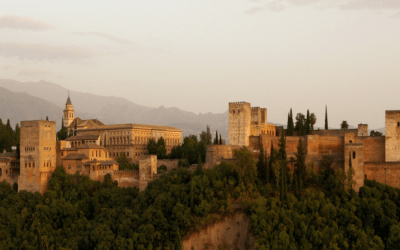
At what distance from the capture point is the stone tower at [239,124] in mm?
55625

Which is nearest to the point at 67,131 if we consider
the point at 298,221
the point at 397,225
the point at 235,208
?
the point at 235,208

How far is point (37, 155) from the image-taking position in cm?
5431

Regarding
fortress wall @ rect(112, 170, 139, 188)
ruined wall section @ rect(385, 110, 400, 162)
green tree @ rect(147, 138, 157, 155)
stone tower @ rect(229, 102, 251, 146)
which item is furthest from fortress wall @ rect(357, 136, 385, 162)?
green tree @ rect(147, 138, 157, 155)

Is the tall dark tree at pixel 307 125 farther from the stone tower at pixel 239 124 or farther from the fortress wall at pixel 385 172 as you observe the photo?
the fortress wall at pixel 385 172

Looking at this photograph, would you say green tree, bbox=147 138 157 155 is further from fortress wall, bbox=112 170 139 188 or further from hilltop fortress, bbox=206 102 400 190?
hilltop fortress, bbox=206 102 400 190

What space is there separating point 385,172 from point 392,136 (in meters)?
3.73

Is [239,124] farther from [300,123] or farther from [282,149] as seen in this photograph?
[282,149]

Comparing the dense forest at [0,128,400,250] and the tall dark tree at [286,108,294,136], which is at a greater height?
the tall dark tree at [286,108,294,136]

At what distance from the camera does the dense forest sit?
136 ft

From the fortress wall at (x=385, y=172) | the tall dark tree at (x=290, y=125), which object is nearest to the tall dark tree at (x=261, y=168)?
the fortress wall at (x=385, y=172)

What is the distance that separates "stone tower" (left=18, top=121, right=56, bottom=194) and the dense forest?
5.32 feet

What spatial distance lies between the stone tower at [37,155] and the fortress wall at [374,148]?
32250mm

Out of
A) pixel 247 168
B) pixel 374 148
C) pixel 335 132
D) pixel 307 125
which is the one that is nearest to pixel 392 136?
pixel 374 148

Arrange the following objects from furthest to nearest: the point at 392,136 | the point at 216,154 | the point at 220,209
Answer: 1. the point at 216,154
2. the point at 392,136
3. the point at 220,209
